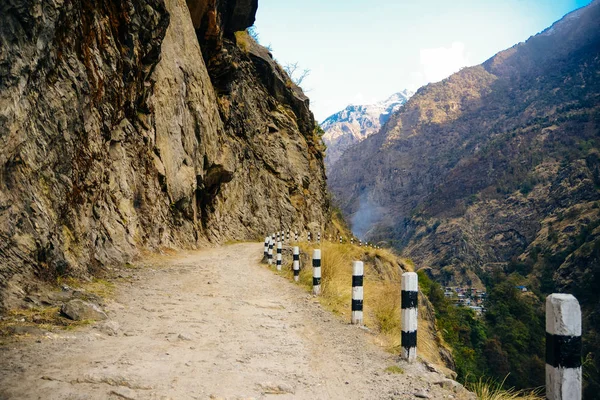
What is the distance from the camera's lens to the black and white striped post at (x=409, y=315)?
4.15 meters

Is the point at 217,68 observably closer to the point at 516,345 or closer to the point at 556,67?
the point at 516,345

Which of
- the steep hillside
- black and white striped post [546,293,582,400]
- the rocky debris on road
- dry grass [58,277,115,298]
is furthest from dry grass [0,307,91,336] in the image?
the steep hillside

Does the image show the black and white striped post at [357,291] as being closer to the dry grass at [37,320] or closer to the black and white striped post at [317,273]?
the black and white striped post at [317,273]

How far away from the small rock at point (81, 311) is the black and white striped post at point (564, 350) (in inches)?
177

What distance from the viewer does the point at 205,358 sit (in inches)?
148

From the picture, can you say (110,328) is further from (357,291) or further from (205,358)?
(357,291)

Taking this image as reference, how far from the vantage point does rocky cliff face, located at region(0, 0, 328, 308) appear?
5219mm

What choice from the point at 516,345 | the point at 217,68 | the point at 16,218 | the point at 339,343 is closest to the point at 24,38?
the point at 16,218

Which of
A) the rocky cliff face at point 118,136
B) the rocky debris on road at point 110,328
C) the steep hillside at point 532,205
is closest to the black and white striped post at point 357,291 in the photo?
the rocky debris on road at point 110,328

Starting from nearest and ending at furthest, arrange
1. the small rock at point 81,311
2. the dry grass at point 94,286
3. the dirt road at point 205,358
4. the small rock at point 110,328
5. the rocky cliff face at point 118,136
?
the dirt road at point 205,358, the small rock at point 110,328, the small rock at point 81,311, the rocky cliff face at point 118,136, the dry grass at point 94,286

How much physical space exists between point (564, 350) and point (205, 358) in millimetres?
2839

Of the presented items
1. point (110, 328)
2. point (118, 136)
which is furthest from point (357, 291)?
point (118, 136)

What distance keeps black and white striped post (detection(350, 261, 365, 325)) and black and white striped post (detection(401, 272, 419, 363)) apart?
4.74 ft

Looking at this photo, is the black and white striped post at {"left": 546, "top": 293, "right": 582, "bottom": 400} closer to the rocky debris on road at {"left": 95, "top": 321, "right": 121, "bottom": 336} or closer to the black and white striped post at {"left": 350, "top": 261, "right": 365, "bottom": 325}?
the black and white striped post at {"left": 350, "top": 261, "right": 365, "bottom": 325}
